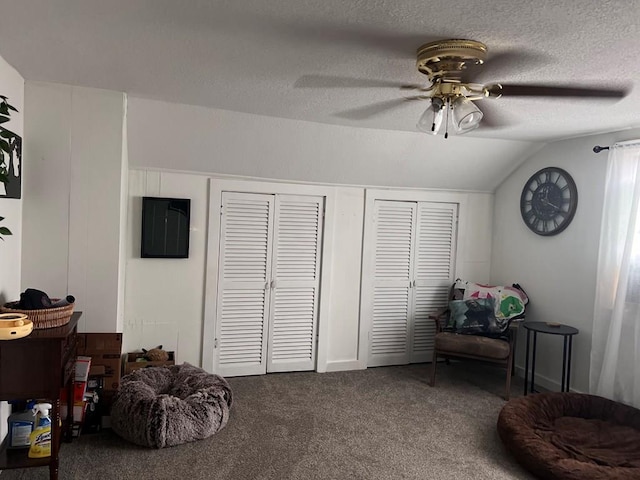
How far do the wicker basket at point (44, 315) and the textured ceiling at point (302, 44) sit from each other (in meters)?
1.29

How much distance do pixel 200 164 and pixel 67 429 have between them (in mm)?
2144

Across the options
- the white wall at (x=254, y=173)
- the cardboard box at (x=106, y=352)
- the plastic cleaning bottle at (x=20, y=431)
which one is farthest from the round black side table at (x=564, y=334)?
the plastic cleaning bottle at (x=20, y=431)

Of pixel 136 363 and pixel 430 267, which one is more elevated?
pixel 430 267

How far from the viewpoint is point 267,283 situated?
443cm

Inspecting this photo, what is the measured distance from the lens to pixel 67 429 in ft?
9.81

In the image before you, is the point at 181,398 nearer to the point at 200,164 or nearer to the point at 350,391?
the point at 350,391

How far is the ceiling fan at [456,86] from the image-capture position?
6.97 feet

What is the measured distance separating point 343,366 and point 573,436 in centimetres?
206

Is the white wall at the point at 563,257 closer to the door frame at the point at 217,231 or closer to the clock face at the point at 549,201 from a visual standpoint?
the clock face at the point at 549,201

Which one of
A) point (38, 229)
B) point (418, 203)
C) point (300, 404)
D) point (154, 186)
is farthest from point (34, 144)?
point (418, 203)

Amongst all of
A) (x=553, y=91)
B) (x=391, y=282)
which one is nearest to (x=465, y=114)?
(x=553, y=91)

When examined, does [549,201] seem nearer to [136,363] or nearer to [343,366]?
[343,366]

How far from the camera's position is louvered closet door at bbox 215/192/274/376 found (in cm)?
429

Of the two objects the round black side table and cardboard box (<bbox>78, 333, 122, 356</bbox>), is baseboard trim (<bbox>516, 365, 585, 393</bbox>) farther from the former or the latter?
cardboard box (<bbox>78, 333, 122, 356</bbox>)
